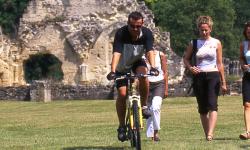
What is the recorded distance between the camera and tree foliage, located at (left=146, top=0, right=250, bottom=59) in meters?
66.9

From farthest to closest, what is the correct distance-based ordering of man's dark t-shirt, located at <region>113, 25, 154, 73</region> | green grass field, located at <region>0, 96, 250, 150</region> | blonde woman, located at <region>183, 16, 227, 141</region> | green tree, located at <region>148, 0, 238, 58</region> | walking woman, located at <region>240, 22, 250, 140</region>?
green tree, located at <region>148, 0, 238, 58</region> → walking woman, located at <region>240, 22, 250, 140</region> → blonde woman, located at <region>183, 16, 227, 141</region> → green grass field, located at <region>0, 96, 250, 150</region> → man's dark t-shirt, located at <region>113, 25, 154, 73</region>

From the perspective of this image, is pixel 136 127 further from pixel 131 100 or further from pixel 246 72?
pixel 246 72

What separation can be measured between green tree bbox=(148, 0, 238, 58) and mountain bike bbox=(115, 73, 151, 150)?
178 ft

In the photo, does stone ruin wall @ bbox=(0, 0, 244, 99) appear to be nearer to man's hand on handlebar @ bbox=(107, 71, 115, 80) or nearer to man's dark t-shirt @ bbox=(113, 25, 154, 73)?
man's dark t-shirt @ bbox=(113, 25, 154, 73)

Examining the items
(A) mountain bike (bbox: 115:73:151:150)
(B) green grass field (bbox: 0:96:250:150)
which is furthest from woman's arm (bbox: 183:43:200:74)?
(A) mountain bike (bbox: 115:73:151:150)

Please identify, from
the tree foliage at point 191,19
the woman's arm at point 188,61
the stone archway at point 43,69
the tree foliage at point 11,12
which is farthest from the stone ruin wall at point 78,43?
the woman's arm at point 188,61

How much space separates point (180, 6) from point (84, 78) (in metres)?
28.5

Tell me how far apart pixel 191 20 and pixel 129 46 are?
5595 centimetres

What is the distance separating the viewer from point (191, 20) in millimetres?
67438

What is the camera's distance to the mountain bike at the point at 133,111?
11258 mm

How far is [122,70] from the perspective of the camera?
12.0 meters

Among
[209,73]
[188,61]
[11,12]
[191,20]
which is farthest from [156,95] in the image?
[11,12]

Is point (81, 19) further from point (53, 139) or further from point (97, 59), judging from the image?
point (53, 139)

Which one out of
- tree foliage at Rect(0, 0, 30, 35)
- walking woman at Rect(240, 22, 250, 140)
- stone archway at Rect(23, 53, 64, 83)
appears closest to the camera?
walking woman at Rect(240, 22, 250, 140)
